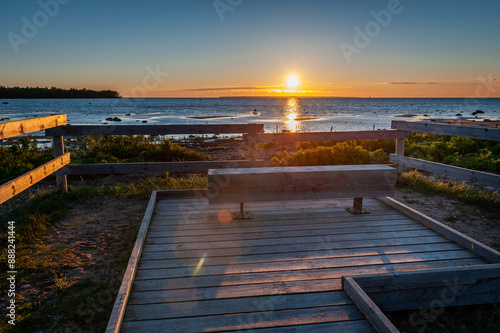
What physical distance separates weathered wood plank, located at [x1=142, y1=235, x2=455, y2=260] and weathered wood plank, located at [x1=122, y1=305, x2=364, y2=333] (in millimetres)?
1064

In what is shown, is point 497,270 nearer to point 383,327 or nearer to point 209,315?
point 383,327

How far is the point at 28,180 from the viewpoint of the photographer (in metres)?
4.64

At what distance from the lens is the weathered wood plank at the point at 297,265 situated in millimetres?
3270

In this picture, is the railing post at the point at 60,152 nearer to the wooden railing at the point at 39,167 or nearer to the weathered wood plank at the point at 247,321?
the wooden railing at the point at 39,167

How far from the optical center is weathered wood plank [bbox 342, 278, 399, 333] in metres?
2.29

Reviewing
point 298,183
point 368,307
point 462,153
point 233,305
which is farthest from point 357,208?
point 462,153

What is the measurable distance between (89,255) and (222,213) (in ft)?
6.33

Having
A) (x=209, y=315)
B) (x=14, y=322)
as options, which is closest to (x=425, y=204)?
(x=209, y=315)

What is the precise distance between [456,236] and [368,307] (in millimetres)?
2241

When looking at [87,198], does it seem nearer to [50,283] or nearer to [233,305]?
[50,283]

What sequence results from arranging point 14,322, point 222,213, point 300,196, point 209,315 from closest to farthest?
point 209,315, point 14,322, point 300,196, point 222,213

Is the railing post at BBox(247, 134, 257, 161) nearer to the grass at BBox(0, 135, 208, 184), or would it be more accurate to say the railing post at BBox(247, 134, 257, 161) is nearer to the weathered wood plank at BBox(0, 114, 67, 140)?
the weathered wood plank at BBox(0, 114, 67, 140)

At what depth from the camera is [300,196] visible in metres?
4.73

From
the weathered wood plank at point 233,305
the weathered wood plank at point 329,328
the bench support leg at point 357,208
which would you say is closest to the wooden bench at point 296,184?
the bench support leg at point 357,208
